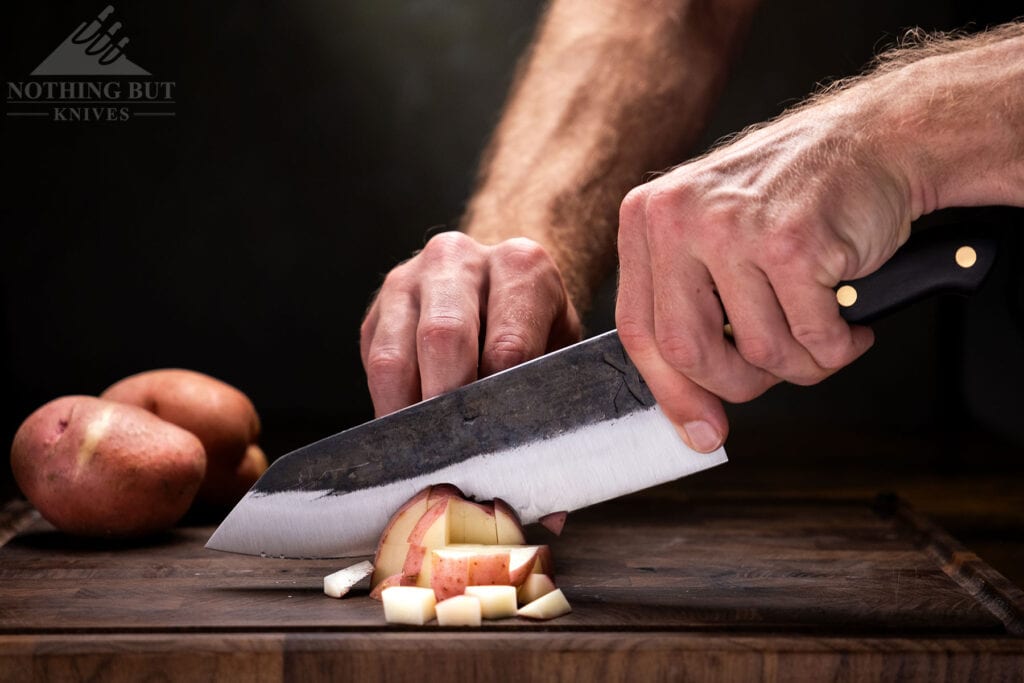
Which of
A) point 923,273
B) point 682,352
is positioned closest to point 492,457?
point 682,352

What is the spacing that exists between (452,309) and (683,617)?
0.44m

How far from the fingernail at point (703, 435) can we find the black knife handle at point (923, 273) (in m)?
0.18

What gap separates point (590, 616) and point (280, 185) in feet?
4.84

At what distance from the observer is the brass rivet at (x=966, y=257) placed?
1.10 metres

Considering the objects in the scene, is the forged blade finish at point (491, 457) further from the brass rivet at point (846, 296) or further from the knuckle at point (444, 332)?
the brass rivet at point (846, 296)

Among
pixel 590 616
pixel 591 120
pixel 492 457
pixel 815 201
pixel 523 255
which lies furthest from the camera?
pixel 591 120

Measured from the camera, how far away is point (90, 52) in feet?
7.50

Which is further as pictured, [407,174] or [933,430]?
[933,430]

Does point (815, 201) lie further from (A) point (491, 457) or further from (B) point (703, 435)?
(A) point (491, 457)

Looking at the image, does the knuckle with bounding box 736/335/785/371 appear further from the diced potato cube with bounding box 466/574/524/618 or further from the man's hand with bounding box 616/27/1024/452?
the diced potato cube with bounding box 466/574/524/618

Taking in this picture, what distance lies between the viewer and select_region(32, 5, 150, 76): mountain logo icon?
7.51 feet

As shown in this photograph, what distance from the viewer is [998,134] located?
105 cm

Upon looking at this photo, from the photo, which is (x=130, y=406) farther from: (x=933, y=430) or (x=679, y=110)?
(x=933, y=430)

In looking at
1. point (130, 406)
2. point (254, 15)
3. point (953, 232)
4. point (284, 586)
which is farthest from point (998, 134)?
point (254, 15)
